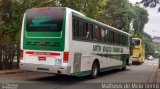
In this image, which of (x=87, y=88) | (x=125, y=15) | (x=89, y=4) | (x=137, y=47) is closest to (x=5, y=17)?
(x=89, y=4)

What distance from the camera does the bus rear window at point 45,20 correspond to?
16.3 m

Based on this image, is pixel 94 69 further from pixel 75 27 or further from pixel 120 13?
pixel 120 13

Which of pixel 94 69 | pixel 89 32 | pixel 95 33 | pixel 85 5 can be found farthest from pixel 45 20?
pixel 85 5

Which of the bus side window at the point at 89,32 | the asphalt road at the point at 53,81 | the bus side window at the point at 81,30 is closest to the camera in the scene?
the asphalt road at the point at 53,81

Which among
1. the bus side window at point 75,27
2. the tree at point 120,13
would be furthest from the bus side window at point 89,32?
the tree at point 120,13

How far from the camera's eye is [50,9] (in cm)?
1672

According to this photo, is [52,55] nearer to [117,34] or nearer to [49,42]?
[49,42]

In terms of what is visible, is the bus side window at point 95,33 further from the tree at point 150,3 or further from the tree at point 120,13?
the tree at point 120,13

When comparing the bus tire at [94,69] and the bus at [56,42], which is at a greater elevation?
the bus at [56,42]

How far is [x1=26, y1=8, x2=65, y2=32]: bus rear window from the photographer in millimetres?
16312

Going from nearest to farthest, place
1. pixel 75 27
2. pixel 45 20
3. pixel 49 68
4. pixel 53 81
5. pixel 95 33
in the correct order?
pixel 49 68 < pixel 45 20 < pixel 75 27 < pixel 53 81 < pixel 95 33

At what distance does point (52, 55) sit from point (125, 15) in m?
41.0

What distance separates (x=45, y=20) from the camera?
1662cm

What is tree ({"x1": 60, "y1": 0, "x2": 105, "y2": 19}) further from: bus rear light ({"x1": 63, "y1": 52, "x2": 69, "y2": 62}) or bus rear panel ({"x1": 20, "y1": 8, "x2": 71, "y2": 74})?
bus rear light ({"x1": 63, "y1": 52, "x2": 69, "y2": 62})
